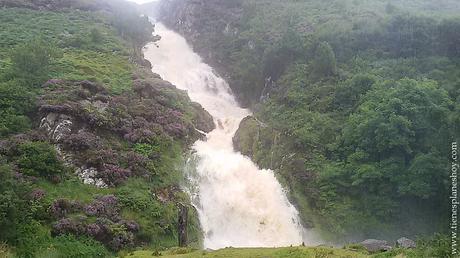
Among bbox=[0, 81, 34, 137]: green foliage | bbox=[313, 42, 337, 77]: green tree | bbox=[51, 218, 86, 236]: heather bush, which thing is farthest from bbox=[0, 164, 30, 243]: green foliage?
bbox=[313, 42, 337, 77]: green tree

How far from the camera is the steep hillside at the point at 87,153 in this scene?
23438 mm

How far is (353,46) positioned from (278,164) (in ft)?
62.5

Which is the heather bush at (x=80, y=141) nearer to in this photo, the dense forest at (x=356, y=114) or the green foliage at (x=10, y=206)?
the green foliage at (x=10, y=206)

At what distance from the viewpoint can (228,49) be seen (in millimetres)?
67625

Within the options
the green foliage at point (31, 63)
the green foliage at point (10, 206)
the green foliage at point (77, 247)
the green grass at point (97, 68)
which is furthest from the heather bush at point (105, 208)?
the green grass at point (97, 68)

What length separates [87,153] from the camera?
30562 millimetres

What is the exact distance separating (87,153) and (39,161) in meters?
3.92

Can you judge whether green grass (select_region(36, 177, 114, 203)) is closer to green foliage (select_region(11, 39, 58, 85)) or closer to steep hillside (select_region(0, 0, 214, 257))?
steep hillside (select_region(0, 0, 214, 257))

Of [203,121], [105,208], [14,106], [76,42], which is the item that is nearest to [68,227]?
[105,208]

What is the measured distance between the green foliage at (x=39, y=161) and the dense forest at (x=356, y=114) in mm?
17690

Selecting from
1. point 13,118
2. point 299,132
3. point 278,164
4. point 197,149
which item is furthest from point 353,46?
point 13,118

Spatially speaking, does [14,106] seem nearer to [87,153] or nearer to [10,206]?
[87,153]

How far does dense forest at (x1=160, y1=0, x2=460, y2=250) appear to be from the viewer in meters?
32.9

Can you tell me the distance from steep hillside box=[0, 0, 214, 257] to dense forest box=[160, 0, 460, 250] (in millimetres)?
9206
